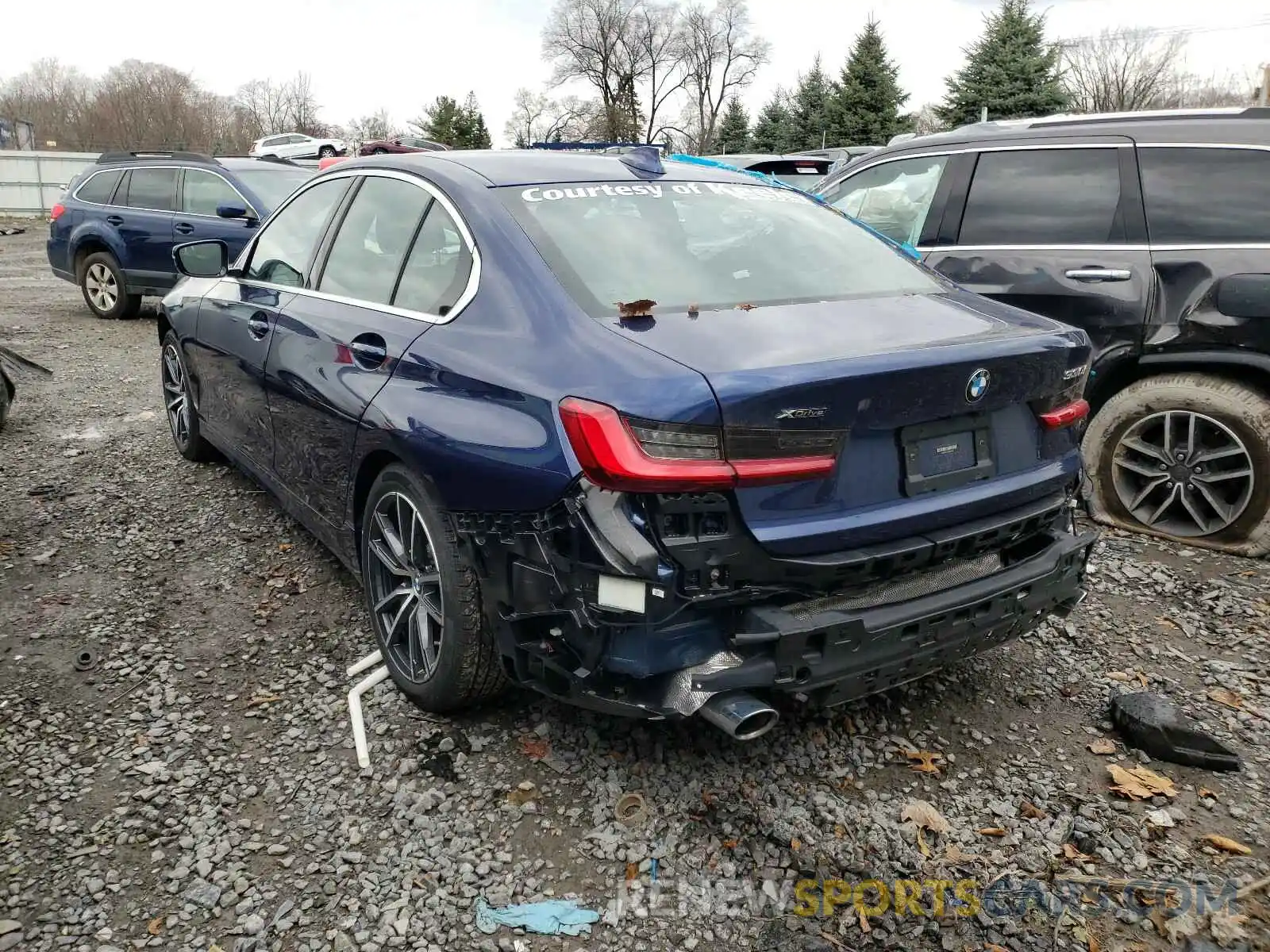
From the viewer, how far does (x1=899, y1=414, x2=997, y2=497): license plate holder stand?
243cm

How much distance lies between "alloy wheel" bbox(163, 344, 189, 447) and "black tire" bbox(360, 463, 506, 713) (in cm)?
279

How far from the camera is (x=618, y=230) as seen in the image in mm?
2926

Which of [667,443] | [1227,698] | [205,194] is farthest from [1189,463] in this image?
[205,194]

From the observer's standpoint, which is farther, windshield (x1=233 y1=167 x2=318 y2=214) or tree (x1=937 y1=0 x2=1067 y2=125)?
tree (x1=937 y1=0 x2=1067 y2=125)

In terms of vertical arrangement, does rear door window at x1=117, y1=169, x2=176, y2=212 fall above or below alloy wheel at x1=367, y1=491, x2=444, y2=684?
above

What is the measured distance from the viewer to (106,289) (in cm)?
1103

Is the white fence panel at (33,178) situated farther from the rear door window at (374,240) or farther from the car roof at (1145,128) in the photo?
the car roof at (1145,128)

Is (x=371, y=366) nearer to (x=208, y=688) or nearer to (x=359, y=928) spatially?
(x=208, y=688)

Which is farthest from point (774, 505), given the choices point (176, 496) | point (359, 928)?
point (176, 496)

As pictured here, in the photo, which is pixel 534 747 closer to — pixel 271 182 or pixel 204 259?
pixel 204 259

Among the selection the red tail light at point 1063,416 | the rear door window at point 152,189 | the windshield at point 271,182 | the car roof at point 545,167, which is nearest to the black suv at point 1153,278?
the red tail light at point 1063,416

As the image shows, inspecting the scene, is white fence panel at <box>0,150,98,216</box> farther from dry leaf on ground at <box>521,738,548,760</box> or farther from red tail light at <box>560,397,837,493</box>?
red tail light at <box>560,397,837,493</box>

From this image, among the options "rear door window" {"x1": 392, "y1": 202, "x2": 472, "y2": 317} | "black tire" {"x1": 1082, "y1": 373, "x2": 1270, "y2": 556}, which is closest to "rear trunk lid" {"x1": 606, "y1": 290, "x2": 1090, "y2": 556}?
"rear door window" {"x1": 392, "y1": 202, "x2": 472, "y2": 317}

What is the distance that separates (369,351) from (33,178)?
110 ft
